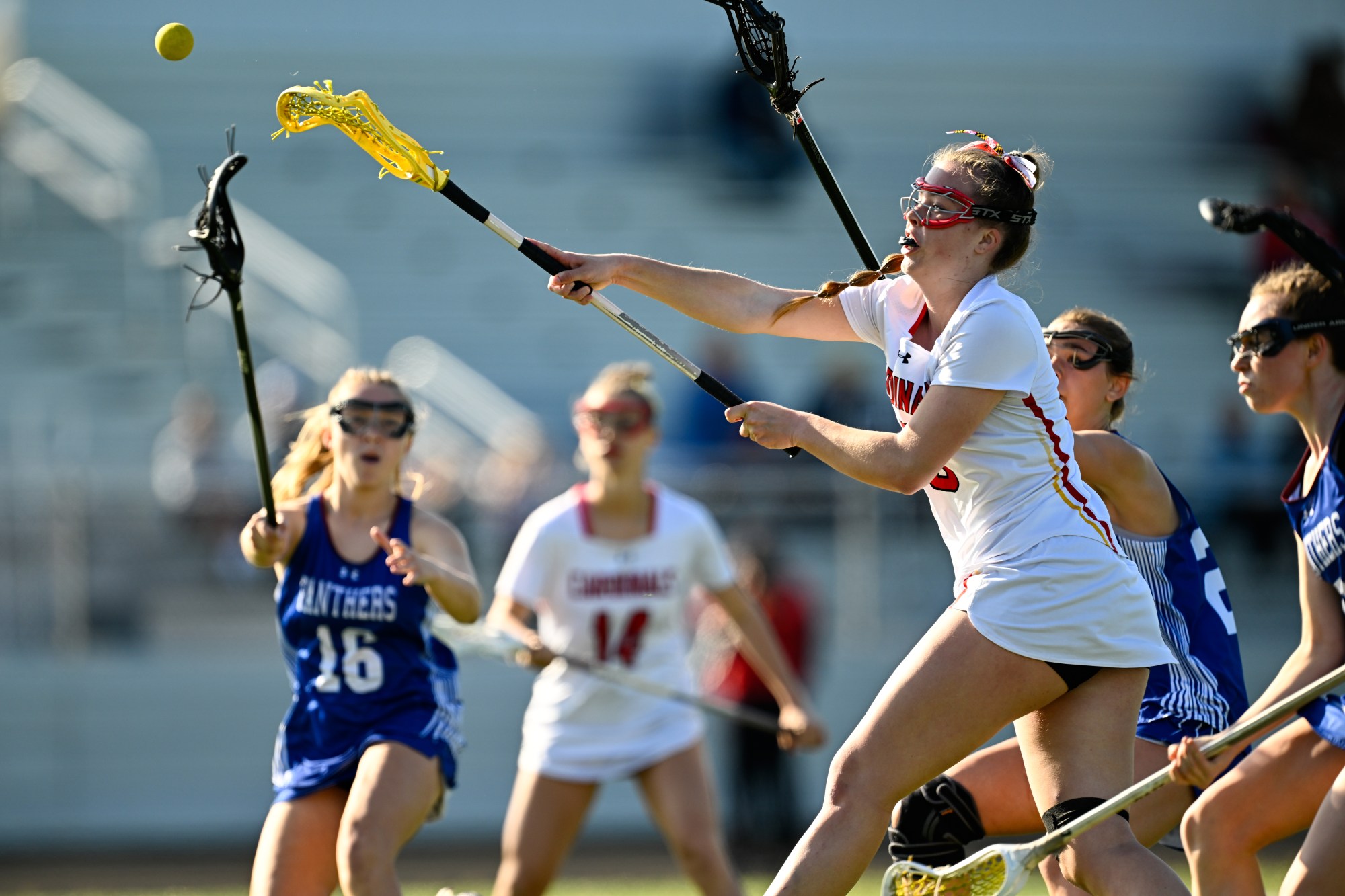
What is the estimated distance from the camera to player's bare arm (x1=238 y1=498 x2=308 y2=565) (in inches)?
204

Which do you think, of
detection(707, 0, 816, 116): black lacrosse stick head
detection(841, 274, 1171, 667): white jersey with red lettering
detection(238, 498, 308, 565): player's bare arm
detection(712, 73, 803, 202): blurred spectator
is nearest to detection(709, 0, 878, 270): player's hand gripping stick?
detection(707, 0, 816, 116): black lacrosse stick head

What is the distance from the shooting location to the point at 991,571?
12.5 ft

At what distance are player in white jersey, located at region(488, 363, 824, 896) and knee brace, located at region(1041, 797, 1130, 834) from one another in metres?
2.73

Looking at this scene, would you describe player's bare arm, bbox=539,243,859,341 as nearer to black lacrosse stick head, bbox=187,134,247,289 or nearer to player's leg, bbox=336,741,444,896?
black lacrosse stick head, bbox=187,134,247,289

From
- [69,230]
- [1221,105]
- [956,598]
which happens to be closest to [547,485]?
[69,230]

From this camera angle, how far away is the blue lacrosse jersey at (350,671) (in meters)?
5.14

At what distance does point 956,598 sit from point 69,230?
43.3ft

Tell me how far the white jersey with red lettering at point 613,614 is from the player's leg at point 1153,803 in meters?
2.46

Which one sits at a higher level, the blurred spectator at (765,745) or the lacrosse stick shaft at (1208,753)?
the lacrosse stick shaft at (1208,753)

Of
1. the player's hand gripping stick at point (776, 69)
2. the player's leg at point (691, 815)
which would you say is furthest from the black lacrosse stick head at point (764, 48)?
the player's leg at point (691, 815)

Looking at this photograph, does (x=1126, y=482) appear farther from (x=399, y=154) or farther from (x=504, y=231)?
(x=399, y=154)

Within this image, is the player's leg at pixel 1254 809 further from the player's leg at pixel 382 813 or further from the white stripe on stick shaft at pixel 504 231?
the white stripe on stick shaft at pixel 504 231

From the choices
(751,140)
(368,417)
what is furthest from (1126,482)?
(751,140)

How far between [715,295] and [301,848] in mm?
2198
